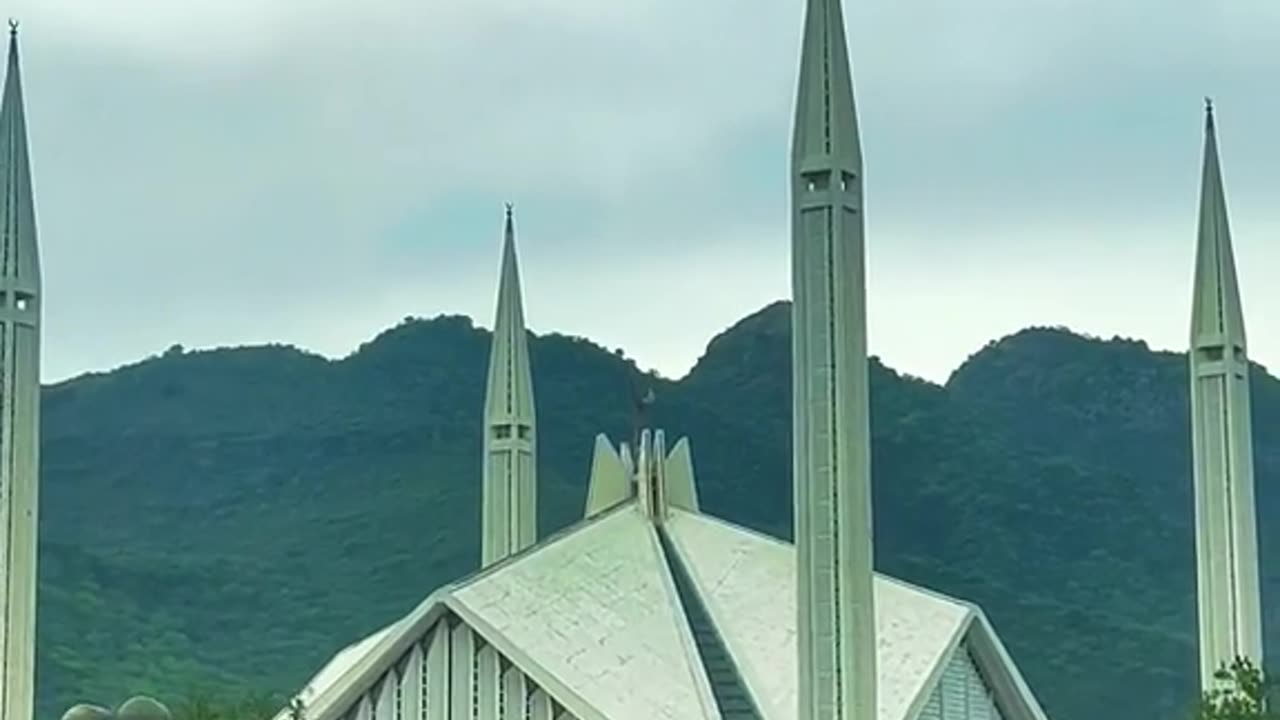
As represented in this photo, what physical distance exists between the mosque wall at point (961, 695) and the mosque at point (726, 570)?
2 cm

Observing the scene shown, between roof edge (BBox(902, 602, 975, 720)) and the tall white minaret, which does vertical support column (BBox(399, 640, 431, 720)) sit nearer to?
roof edge (BBox(902, 602, 975, 720))

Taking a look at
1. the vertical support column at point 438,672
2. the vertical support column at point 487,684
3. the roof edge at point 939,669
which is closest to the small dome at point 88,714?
the vertical support column at point 487,684

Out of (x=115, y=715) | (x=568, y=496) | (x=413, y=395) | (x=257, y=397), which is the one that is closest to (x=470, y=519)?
(x=568, y=496)

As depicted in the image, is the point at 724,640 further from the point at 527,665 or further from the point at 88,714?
the point at 88,714

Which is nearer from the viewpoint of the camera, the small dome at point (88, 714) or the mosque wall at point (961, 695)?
the small dome at point (88, 714)

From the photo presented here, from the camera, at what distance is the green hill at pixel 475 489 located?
51531mm

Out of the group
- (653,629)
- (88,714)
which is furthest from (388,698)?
(88,714)

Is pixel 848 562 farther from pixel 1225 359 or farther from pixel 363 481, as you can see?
pixel 363 481

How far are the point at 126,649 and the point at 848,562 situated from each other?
34.8m

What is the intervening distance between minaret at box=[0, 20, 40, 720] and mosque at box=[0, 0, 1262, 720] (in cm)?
2

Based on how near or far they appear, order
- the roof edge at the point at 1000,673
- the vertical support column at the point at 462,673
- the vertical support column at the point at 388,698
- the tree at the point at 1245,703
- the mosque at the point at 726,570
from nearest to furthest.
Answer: the tree at the point at 1245,703 → the mosque at the point at 726,570 → the vertical support column at the point at 462,673 → the vertical support column at the point at 388,698 → the roof edge at the point at 1000,673

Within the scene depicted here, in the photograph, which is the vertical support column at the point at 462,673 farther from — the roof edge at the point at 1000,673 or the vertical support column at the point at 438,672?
the roof edge at the point at 1000,673

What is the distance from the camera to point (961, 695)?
23.0 m

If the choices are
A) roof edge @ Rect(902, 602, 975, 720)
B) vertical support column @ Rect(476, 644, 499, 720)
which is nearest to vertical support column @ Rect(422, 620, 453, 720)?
vertical support column @ Rect(476, 644, 499, 720)
